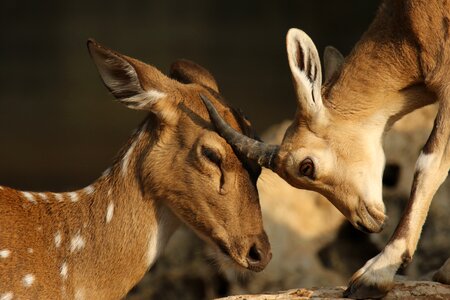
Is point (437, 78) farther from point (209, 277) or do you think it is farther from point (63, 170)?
point (63, 170)

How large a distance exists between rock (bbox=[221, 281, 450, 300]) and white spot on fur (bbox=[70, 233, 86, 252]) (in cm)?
102

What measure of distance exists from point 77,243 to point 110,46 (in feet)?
22.9

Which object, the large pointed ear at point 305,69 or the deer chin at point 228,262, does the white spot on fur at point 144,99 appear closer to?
the large pointed ear at point 305,69

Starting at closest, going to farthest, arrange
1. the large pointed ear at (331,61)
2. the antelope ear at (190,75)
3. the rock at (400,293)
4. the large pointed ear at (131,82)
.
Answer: the rock at (400,293) < the large pointed ear at (131,82) < the antelope ear at (190,75) < the large pointed ear at (331,61)

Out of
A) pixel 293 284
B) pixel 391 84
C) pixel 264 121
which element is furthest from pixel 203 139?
pixel 264 121

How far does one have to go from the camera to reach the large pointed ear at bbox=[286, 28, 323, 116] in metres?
8.10

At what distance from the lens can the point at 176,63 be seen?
8.65m

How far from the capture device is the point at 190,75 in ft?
27.8

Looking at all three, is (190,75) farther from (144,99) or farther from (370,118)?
(370,118)

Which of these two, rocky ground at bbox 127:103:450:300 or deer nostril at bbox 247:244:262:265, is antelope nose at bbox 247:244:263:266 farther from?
rocky ground at bbox 127:103:450:300

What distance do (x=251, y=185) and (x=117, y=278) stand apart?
3.52 ft

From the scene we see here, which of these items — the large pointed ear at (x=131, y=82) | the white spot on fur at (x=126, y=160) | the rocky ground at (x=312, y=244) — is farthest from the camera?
the rocky ground at (x=312, y=244)

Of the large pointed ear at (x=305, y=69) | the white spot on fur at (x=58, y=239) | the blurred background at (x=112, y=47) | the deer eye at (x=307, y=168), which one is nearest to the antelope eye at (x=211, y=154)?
the deer eye at (x=307, y=168)

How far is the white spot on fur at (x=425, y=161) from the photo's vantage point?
8.19m
